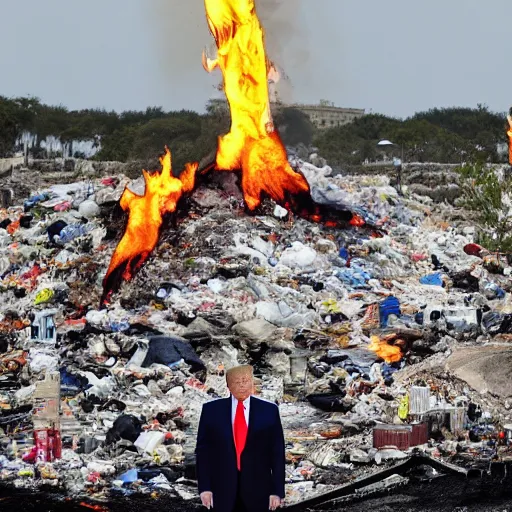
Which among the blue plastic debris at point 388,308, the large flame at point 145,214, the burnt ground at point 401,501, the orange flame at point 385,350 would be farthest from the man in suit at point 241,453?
the large flame at point 145,214

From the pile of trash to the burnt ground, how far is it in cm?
32

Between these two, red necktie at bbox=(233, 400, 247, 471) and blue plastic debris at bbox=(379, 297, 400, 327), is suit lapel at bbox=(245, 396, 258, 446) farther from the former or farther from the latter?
blue plastic debris at bbox=(379, 297, 400, 327)

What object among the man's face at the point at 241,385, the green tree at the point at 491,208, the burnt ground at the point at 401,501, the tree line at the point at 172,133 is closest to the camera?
the man's face at the point at 241,385

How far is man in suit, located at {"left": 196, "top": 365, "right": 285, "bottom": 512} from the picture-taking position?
4867 millimetres

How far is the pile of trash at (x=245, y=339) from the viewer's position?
8625mm

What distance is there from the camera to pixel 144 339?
11156mm

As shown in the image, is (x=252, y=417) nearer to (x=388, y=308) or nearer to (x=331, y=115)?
(x=388, y=308)

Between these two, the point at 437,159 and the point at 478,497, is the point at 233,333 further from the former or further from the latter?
the point at 437,159

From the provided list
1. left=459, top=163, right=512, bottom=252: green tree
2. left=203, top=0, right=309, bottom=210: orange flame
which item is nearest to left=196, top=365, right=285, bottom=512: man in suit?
left=203, top=0, right=309, bottom=210: orange flame

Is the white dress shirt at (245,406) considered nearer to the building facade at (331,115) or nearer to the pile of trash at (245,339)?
the pile of trash at (245,339)

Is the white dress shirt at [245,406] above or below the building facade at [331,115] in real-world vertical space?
below

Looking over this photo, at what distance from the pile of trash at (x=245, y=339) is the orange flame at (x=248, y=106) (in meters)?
0.34

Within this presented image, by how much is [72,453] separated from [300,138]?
10.8 m

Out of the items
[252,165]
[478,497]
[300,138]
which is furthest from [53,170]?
[478,497]
